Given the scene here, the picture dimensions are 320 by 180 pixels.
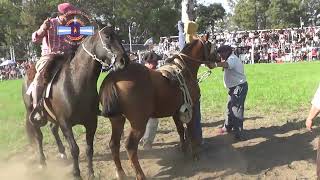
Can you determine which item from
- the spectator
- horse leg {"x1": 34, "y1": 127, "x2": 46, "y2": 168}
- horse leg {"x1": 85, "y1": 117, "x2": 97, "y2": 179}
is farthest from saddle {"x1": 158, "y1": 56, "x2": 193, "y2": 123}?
horse leg {"x1": 34, "y1": 127, "x2": 46, "y2": 168}

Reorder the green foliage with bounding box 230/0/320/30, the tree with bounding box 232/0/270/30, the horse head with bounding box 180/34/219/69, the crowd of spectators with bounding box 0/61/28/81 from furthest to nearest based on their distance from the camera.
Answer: the tree with bounding box 232/0/270/30
the green foliage with bounding box 230/0/320/30
the crowd of spectators with bounding box 0/61/28/81
the horse head with bounding box 180/34/219/69

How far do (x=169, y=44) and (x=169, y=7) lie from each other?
30.6 metres

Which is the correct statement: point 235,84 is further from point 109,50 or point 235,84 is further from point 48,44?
point 48,44

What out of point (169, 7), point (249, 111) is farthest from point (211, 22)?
point (249, 111)

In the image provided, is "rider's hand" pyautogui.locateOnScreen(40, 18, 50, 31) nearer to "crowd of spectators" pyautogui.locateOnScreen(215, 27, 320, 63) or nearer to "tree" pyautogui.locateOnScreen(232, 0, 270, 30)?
"crowd of spectators" pyautogui.locateOnScreen(215, 27, 320, 63)

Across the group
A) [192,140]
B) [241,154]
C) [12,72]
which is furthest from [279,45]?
[192,140]

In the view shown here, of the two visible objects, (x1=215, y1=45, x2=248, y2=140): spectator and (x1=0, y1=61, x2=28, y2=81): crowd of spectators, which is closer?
(x1=215, y1=45, x2=248, y2=140): spectator

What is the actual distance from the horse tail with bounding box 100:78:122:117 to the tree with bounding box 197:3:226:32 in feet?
255

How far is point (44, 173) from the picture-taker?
26.7ft

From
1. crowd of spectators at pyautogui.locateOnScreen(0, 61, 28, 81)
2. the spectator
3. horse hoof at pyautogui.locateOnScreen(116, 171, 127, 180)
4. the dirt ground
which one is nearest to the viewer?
horse hoof at pyautogui.locateOnScreen(116, 171, 127, 180)

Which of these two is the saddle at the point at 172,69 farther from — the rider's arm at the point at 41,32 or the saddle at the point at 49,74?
the rider's arm at the point at 41,32

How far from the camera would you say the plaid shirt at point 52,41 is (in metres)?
7.97

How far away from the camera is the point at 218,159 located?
26.7 feet

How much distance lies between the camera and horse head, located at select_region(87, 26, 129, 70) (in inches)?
253
